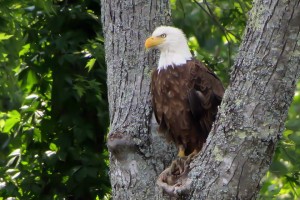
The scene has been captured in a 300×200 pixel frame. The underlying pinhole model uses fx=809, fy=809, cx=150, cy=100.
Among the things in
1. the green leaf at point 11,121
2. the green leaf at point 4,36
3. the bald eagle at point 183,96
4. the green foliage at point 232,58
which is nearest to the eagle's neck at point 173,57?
the bald eagle at point 183,96

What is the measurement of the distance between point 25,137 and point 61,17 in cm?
103

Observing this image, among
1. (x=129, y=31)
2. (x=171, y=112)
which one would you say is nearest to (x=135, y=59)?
(x=129, y=31)

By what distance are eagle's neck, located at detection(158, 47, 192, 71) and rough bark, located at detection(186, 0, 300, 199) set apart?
1.32m

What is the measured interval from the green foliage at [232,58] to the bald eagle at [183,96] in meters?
0.59

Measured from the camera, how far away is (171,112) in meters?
5.07

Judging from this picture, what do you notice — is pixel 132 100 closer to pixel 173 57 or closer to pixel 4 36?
pixel 173 57

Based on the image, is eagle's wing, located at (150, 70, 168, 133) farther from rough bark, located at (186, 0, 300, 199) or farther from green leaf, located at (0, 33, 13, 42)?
green leaf, located at (0, 33, 13, 42)

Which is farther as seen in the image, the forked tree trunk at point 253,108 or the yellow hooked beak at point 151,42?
the yellow hooked beak at point 151,42

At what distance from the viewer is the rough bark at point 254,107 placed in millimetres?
3646

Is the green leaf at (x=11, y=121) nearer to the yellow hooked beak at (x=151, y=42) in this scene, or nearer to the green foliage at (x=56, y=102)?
the green foliage at (x=56, y=102)

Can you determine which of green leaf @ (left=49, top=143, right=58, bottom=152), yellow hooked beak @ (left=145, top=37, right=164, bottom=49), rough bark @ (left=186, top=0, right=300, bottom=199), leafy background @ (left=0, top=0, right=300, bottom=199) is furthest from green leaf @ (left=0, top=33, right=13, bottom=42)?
rough bark @ (left=186, top=0, right=300, bottom=199)

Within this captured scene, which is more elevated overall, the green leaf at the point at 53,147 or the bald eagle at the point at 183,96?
the bald eagle at the point at 183,96

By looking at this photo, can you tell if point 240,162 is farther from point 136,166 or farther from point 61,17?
point 61,17

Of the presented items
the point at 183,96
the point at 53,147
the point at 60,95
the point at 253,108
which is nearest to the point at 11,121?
the point at 53,147
